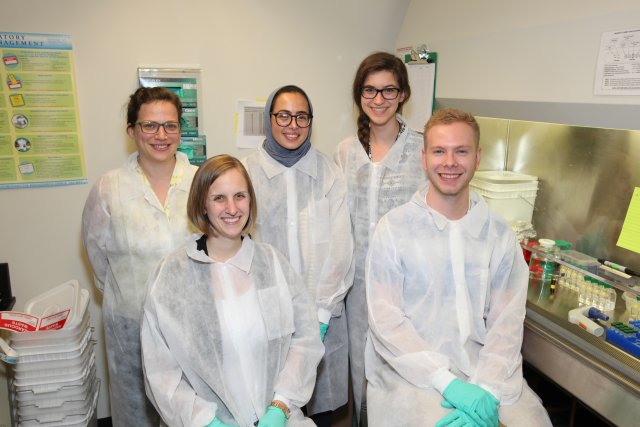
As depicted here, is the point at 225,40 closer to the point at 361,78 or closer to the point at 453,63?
the point at 361,78

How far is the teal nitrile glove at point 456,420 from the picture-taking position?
4.28 feet

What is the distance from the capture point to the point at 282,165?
196cm

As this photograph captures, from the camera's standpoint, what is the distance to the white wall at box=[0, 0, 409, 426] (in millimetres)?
2193

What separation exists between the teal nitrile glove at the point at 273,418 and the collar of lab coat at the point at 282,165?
901 mm

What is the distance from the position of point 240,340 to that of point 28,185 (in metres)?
1.44

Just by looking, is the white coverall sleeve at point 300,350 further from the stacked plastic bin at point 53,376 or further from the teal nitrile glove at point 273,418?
the stacked plastic bin at point 53,376

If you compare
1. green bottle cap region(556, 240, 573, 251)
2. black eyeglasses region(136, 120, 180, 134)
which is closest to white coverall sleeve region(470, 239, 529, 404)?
green bottle cap region(556, 240, 573, 251)

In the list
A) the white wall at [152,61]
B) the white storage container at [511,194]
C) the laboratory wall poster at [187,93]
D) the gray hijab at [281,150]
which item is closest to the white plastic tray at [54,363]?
the white wall at [152,61]

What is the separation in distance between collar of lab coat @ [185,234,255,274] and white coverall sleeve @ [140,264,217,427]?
0.38 ft

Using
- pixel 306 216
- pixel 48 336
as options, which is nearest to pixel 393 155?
pixel 306 216

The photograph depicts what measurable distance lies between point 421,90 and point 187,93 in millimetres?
1184

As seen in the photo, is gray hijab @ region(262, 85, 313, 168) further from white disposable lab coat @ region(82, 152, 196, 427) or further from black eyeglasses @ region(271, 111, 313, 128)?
white disposable lab coat @ region(82, 152, 196, 427)

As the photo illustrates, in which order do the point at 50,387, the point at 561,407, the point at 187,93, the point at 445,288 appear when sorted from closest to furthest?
the point at 445,288 → the point at 50,387 → the point at 561,407 → the point at 187,93

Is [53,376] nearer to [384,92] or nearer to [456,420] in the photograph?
[456,420]
